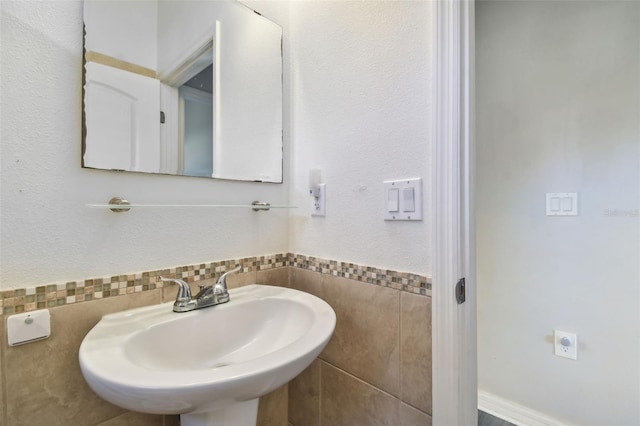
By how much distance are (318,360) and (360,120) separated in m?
0.86

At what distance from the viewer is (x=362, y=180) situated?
85 cm

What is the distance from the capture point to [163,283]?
78 cm

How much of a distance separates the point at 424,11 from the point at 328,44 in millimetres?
367

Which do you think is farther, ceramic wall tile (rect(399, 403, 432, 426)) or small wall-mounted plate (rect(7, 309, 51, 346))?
ceramic wall tile (rect(399, 403, 432, 426))

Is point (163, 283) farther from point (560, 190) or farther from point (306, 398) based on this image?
point (560, 190)

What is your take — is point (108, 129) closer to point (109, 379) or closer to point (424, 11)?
point (109, 379)

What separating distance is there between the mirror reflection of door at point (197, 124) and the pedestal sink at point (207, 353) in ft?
1.45

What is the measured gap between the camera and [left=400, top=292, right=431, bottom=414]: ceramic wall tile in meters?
0.68

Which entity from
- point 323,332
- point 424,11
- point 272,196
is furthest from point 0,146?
point 424,11

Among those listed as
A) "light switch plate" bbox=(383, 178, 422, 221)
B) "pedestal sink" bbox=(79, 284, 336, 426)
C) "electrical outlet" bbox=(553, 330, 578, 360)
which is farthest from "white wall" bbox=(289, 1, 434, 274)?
"electrical outlet" bbox=(553, 330, 578, 360)

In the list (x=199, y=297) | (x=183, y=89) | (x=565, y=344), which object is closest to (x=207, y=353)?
(x=199, y=297)

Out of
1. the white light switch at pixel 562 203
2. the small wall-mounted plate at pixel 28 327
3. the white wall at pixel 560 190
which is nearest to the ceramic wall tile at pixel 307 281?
the small wall-mounted plate at pixel 28 327

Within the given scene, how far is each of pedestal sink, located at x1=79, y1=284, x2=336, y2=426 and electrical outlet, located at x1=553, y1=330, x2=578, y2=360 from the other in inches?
52.8

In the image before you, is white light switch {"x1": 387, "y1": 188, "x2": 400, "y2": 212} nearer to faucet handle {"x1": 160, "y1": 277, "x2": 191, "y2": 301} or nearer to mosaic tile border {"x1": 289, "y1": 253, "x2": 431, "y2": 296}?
mosaic tile border {"x1": 289, "y1": 253, "x2": 431, "y2": 296}
